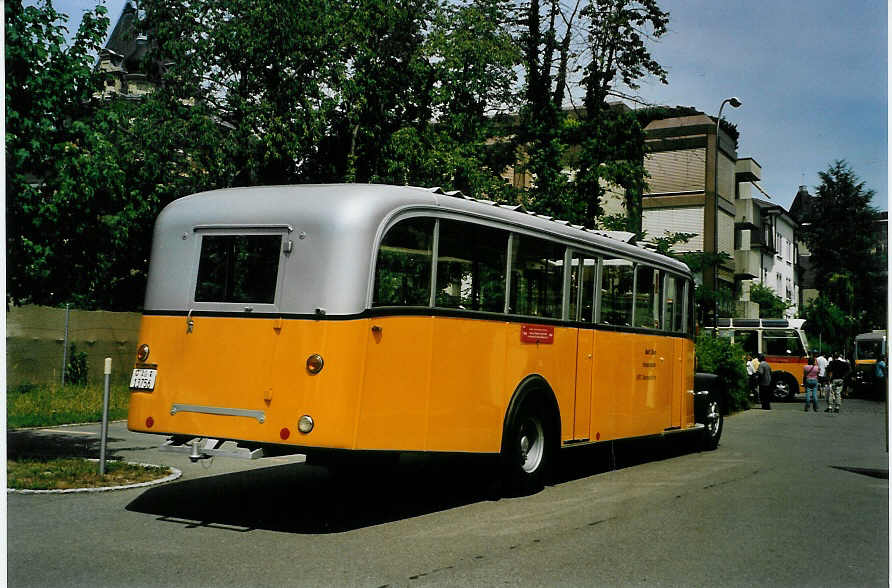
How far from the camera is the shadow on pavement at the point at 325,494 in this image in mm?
8242

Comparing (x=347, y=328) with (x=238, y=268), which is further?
(x=238, y=268)

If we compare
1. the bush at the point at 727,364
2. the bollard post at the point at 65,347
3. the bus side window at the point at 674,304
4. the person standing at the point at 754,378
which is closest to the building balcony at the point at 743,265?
the person standing at the point at 754,378

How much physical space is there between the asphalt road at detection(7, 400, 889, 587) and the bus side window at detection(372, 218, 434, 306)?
1.91m

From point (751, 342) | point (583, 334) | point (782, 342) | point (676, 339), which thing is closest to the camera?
point (583, 334)

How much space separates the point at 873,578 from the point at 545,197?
17.9 m

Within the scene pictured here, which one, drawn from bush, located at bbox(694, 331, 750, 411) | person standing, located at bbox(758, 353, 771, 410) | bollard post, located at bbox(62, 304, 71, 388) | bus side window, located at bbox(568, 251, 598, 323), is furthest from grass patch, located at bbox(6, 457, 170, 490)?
person standing, located at bbox(758, 353, 771, 410)

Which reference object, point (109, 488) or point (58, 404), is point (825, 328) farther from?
point (109, 488)

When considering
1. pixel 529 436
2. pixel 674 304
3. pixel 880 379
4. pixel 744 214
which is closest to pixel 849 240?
pixel 674 304

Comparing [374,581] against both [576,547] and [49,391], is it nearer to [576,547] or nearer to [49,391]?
[576,547]

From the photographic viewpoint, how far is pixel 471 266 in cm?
894

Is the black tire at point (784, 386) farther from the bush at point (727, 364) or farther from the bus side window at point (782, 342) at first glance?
the bush at point (727, 364)

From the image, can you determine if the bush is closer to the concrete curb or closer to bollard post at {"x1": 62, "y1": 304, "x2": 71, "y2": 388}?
bollard post at {"x1": 62, "y1": 304, "x2": 71, "y2": 388}

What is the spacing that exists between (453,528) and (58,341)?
17.3 meters

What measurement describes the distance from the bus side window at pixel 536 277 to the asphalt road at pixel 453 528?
1937 mm
